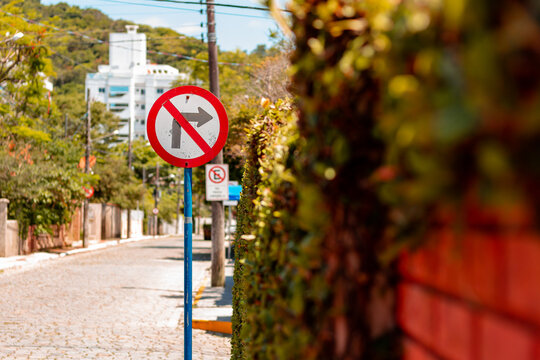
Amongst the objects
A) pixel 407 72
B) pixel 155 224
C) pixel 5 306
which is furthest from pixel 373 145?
pixel 155 224

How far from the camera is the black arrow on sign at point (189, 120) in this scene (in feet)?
19.5

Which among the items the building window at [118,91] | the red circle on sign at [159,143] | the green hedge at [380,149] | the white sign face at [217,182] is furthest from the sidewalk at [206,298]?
the building window at [118,91]

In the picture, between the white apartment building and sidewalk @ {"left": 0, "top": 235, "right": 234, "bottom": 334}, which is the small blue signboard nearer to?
sidewalk @ {"left": 0, "top": 235, "right": 234, "bottom": 334}

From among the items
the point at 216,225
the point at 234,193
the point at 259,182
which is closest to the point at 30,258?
the point at 234,193

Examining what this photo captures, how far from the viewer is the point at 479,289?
1.12 meters

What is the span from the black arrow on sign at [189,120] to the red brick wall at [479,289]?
4.68m

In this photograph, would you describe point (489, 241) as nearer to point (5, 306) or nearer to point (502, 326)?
point (502, 326)

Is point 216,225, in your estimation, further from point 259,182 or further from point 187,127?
point 259,182

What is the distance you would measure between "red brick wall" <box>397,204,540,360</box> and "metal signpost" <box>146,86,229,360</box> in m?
Result: 4.53

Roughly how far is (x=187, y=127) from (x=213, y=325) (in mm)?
5518

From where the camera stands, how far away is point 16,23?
26203 millimetres

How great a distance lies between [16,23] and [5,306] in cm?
1762

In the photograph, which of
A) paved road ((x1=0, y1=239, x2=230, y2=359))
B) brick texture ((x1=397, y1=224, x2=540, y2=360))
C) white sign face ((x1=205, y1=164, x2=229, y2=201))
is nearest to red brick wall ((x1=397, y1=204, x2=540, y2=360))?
brick texture ((x1=397, y1=224, x2=540, y2=360))

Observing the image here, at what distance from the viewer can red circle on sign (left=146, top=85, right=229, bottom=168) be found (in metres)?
5.88
